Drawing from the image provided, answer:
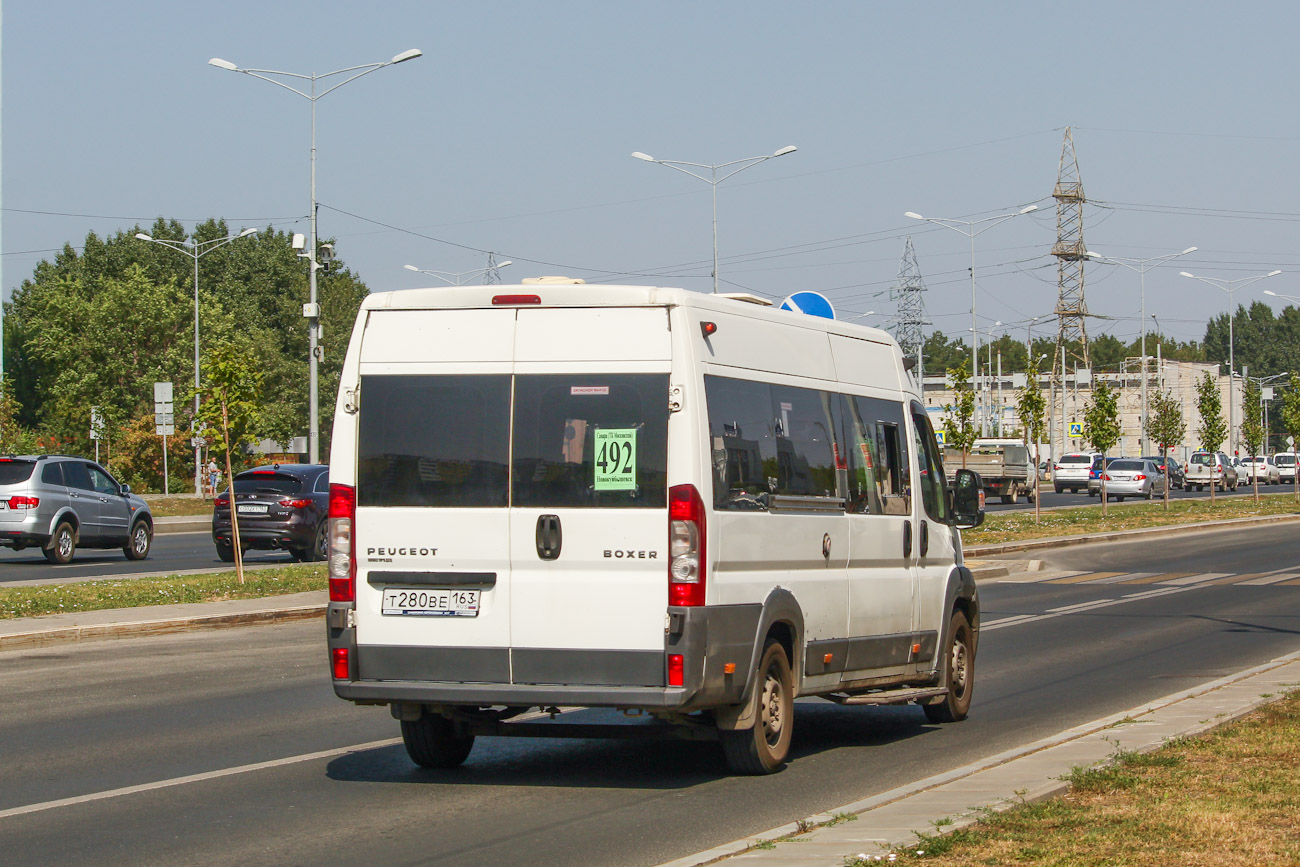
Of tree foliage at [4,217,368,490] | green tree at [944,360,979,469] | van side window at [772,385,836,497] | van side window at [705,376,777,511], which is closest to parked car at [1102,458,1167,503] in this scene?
green tree at [944,360,979,469]

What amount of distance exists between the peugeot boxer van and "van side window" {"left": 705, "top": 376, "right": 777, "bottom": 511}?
0.02 metres

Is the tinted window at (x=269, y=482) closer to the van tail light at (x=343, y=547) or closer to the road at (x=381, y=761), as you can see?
the road at (x=381, y=761)

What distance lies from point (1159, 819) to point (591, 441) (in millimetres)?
3225

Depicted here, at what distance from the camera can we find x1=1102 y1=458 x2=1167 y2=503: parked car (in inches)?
2596

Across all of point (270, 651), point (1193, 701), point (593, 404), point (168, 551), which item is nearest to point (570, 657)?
point (593, 404)

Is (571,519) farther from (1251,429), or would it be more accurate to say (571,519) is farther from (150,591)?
(1251,429)

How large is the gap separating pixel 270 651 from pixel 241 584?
19.0ft

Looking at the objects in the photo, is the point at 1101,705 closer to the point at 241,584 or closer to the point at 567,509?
the point at 567,509

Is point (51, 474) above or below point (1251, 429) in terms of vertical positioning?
below

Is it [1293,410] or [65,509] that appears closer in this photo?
[65,509]

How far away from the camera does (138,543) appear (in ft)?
97.1

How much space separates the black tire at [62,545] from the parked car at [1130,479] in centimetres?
4584

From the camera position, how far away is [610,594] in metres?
8.12

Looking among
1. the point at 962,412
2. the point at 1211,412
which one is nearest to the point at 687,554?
the point at 962,412
